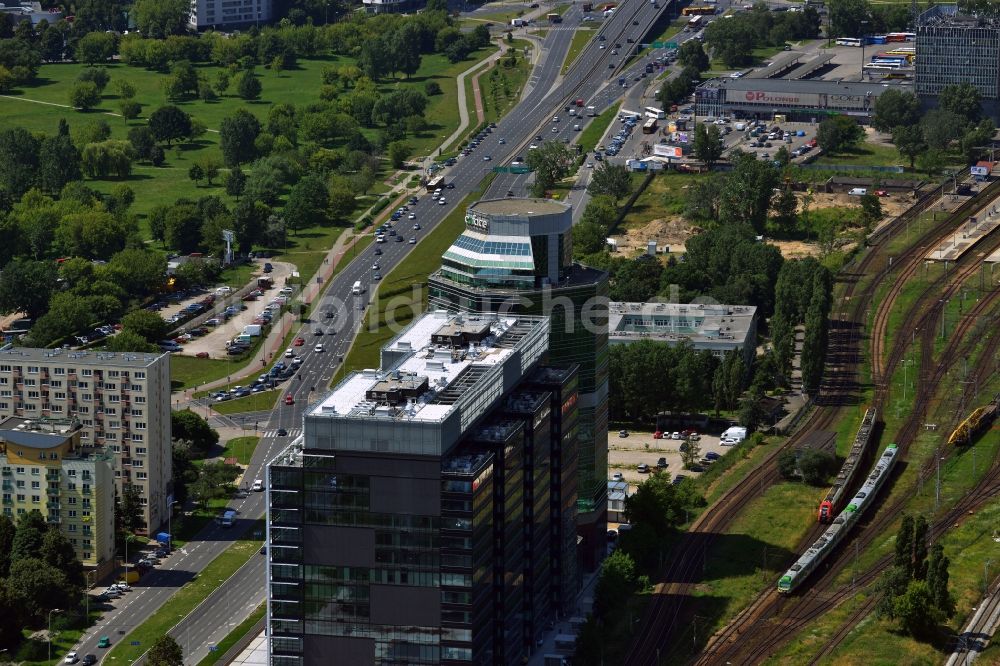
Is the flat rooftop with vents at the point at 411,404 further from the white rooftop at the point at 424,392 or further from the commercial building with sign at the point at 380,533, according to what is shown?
the commercial building with sign at the point at 380,533

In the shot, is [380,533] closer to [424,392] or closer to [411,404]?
[411,404]

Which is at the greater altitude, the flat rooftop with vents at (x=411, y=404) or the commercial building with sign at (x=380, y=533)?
the flat rooftop with vents at (x=411, y=404)

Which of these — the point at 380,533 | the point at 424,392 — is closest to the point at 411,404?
the point at 424,392

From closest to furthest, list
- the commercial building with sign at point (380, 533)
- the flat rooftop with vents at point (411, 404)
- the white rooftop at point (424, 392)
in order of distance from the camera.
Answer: the flat rooftop with vents at point (411, 404), the commercial building with sign at point (380, 533), the white rooftop at point (424, 392)

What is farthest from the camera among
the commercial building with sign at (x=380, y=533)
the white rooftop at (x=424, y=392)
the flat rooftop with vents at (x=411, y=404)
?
the white rooftop at (x=424, y=392)

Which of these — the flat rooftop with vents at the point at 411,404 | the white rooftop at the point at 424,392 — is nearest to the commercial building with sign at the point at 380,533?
the flat rooftop with vents at the point at 411,404

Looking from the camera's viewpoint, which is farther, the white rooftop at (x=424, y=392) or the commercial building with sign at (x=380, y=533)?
the white rooftop at (x=424, y=392)

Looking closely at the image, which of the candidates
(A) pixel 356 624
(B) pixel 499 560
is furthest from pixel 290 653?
(B) pixel 499 560

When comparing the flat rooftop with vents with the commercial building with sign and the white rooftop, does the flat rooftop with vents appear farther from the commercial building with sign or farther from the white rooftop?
the commercial building with sign

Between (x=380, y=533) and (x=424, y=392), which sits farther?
(x=424, y=392)

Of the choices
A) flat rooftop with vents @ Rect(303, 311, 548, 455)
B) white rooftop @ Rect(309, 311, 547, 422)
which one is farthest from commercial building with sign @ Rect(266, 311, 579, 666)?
white rooftop @ Rect(309, 311, 547, 422)

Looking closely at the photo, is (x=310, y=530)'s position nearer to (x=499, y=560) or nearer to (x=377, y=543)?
(x=377, y=543)
